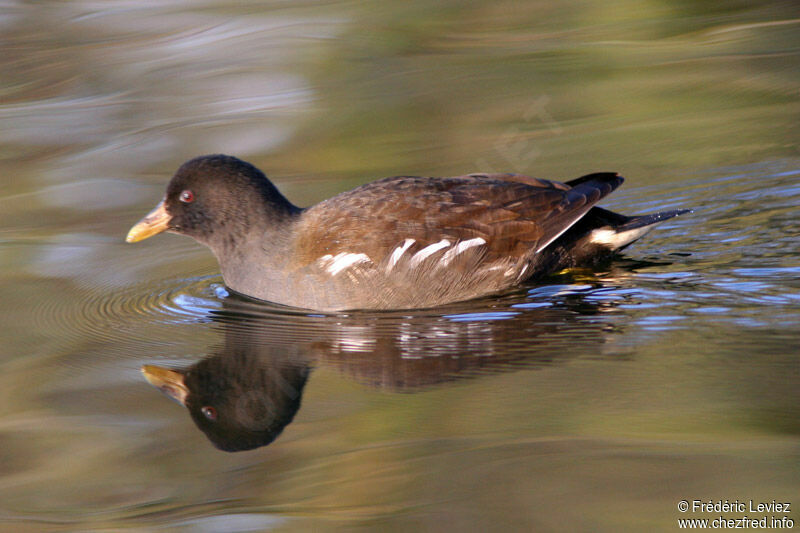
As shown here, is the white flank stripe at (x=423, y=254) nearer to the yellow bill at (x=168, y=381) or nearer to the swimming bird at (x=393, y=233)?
the swimming bird at (x=393, y=233)

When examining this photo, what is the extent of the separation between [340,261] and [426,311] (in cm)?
58

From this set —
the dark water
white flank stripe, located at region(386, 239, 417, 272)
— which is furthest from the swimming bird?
the dark water

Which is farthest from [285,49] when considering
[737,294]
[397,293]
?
[737,294]

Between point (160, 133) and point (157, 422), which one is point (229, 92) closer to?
point (160, 133)

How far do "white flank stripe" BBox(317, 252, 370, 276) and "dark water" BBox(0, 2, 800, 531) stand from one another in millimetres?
290

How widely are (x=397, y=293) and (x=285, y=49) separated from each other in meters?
6.80

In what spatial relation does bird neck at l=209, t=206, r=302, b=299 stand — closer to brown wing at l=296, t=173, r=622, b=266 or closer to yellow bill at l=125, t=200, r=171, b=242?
brown wing at l=296, t=173, r=622, b=266

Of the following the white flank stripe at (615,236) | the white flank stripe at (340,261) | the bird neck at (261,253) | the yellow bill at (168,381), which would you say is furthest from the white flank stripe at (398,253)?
the yellow bill at (168,381)

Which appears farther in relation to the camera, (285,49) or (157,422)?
(285,49)

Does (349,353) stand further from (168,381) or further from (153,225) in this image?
(153,225)

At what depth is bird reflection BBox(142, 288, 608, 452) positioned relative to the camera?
16.2 feet

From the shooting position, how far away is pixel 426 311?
6023 millimetres

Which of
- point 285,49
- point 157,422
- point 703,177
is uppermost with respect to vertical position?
point 285,49

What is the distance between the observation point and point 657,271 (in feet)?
20.5
